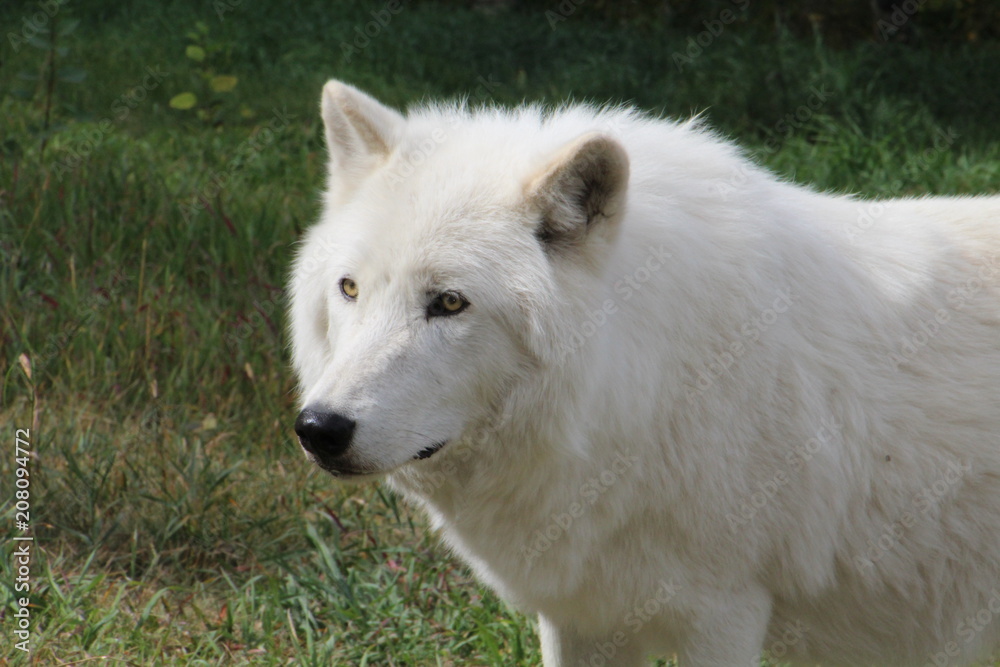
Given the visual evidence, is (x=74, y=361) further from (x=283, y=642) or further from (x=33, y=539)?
(x=283, y=642)

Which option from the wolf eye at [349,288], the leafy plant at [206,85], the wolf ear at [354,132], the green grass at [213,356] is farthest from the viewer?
the leafy plant at [206,85]

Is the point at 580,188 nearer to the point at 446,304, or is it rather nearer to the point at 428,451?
the point at 446,304

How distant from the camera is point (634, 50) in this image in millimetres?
12469

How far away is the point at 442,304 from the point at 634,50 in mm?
10840

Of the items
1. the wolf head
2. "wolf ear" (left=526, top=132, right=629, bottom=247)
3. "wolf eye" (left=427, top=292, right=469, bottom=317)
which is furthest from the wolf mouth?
"wolf ear" (left=526, top=132, right=629, bottom=247)

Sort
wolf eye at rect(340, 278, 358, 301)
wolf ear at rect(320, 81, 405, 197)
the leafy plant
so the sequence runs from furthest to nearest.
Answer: the leafy plant, wolf ear at rect(320, 81, 405, 197), wolf eye at rect(340, 278, 358, 301)

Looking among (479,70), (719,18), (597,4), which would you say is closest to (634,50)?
(479,70)

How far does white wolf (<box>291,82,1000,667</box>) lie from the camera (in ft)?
7.70

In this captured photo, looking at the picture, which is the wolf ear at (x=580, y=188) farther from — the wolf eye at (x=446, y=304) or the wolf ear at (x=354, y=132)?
the wolf ear at (x=354, y=132)

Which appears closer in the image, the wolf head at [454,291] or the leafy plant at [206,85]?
the wolf head at [454,291]

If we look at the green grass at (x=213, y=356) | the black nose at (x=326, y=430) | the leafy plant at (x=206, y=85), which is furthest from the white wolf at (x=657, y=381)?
the leafy plant at (x=206, y=85)

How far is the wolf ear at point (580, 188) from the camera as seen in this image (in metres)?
2.24

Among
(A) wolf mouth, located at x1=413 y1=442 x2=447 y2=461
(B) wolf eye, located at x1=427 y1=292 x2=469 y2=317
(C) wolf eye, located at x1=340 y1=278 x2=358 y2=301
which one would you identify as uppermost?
(B) wolf eye, located at x1=427 y1=292 x2=469 y2=317

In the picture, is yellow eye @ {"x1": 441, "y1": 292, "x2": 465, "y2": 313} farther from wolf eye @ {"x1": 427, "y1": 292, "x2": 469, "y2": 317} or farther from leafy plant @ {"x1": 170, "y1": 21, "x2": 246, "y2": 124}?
leafy plant @ {"x1": 170, "y1": 21, "x2": 246, "y2": 124}
